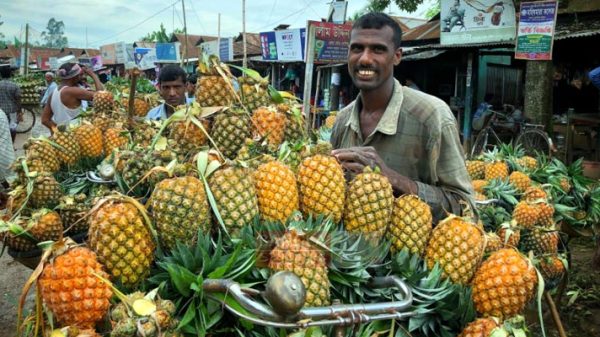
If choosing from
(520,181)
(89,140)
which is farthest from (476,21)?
(89,140)

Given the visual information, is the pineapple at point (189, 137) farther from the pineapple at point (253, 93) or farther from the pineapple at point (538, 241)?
the pineapple at point (538, 241)

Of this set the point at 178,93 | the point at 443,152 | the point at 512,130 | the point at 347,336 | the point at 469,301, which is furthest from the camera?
the point at 512,130

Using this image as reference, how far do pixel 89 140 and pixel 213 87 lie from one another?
1656 mm

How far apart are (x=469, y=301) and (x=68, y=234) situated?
2055mm

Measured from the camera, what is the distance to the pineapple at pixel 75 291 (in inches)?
57.5

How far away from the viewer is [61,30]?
477 feet

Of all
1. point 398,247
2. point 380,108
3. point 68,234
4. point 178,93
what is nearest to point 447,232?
point 398,247

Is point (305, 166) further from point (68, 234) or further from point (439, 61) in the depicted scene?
point (439, 61)

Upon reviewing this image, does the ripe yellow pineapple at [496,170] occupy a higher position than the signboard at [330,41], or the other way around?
the signboard at [330,41]

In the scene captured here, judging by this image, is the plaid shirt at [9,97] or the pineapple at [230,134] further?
the plaid shirt at [9,97]

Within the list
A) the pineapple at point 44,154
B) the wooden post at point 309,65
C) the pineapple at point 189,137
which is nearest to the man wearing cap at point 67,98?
the wooden post at point 309,65

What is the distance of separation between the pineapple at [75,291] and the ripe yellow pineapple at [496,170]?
449 centimetres

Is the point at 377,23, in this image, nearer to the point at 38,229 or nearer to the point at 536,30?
the point at 38,229

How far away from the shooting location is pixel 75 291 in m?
1.46
